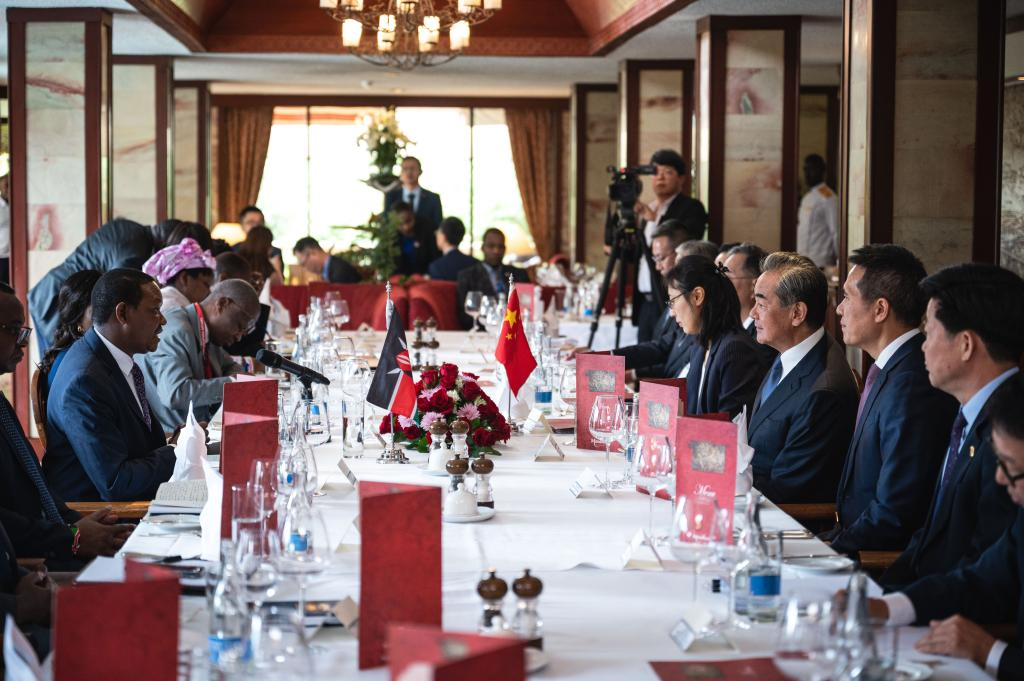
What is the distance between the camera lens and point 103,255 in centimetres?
645

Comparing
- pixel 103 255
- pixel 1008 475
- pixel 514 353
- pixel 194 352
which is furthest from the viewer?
pixel 103 255

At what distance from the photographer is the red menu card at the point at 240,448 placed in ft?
7.98

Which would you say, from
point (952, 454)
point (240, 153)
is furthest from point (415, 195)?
point (952, 454)

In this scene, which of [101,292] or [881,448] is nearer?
[881,448]

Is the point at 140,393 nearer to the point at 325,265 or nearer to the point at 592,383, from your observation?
the point at 592,383

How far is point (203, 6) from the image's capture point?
35.2 ft

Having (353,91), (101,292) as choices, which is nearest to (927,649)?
(101,292)

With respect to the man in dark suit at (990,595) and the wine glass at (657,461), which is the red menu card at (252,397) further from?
the man in dark suit at (990,595)

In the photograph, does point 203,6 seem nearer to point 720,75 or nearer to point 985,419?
point 720,75

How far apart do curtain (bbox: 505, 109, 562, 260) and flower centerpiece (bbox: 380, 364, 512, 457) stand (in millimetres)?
13713

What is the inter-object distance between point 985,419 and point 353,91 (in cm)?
1495

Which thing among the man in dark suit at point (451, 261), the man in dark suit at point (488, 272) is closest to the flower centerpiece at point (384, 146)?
the man in dark suit at point (451, 261)

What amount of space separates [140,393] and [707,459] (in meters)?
2.09

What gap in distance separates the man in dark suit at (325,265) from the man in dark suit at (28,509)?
7.16 meters
